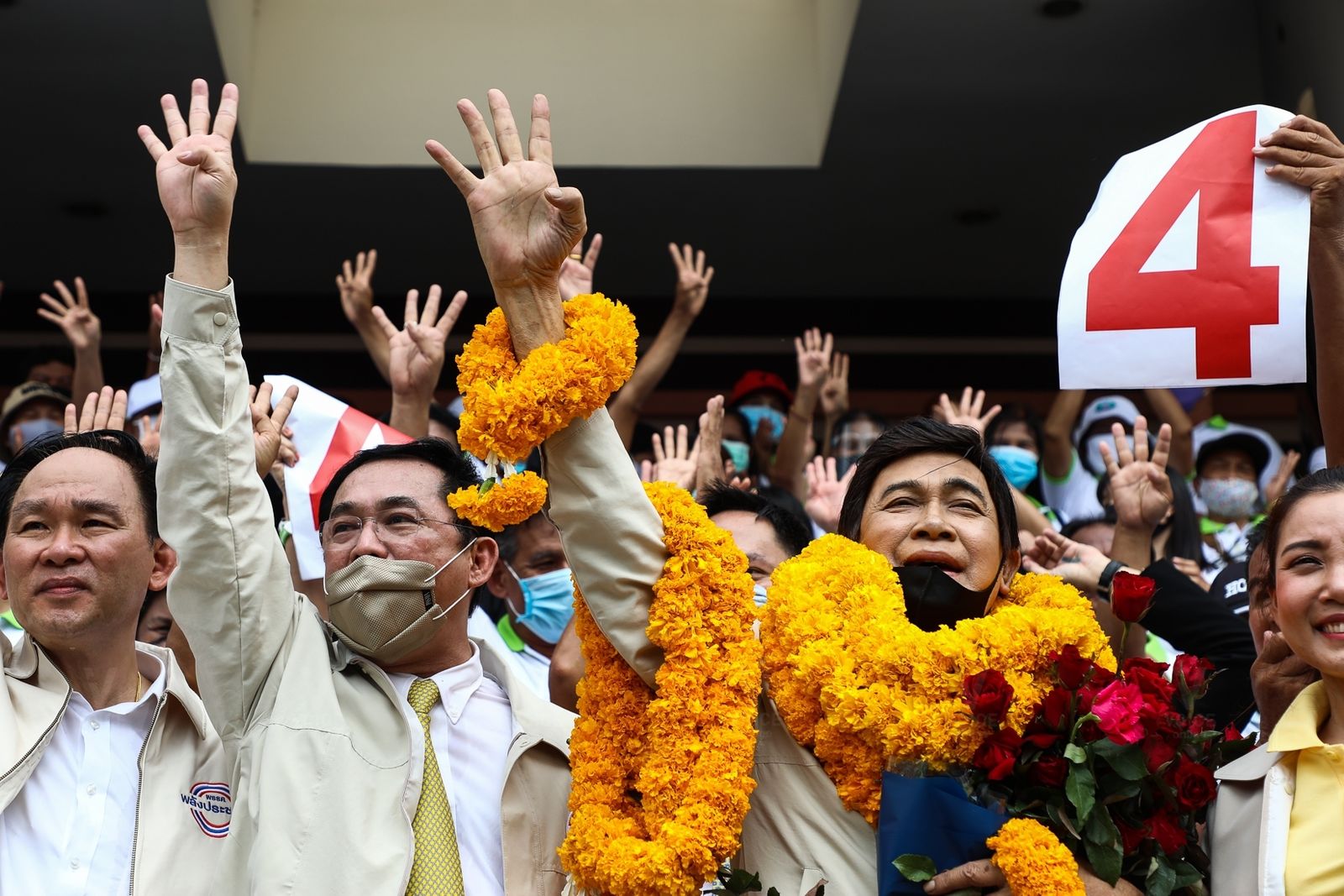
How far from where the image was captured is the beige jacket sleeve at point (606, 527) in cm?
307

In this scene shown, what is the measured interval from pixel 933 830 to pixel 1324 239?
1.88 m

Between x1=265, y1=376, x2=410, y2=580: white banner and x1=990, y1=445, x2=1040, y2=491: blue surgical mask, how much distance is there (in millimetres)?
2903

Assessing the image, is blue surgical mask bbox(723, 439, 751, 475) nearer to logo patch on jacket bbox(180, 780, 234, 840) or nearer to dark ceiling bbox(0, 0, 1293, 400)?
dark ceiling bbox(0, 0, 1293, 400)

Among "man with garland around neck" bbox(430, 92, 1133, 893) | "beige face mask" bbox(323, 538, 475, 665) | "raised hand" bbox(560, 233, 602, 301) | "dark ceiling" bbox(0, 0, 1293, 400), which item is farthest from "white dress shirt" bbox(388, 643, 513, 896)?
"dark ceiling" bbox(0, 0, 1293, 400)

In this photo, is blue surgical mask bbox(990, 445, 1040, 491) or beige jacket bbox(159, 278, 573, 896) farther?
blue surgical mask bbox(990, 445, 1040, 491)

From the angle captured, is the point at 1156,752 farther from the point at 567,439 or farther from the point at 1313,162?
the point at 1313,162

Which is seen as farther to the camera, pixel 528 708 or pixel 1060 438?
pixel 1060 438

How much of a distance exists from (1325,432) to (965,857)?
155 centimetres

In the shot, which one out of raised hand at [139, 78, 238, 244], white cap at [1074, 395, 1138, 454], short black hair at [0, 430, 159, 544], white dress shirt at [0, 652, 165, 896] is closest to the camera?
white dress shirt at [0, 652, 165, 896]

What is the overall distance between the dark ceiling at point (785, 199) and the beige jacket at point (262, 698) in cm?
430

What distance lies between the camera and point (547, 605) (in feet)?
16.6

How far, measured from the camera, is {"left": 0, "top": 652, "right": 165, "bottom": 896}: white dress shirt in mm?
3178

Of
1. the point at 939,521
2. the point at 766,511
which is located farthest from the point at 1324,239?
the point at 766,511

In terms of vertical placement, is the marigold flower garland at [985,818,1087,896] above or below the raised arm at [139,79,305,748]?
below
